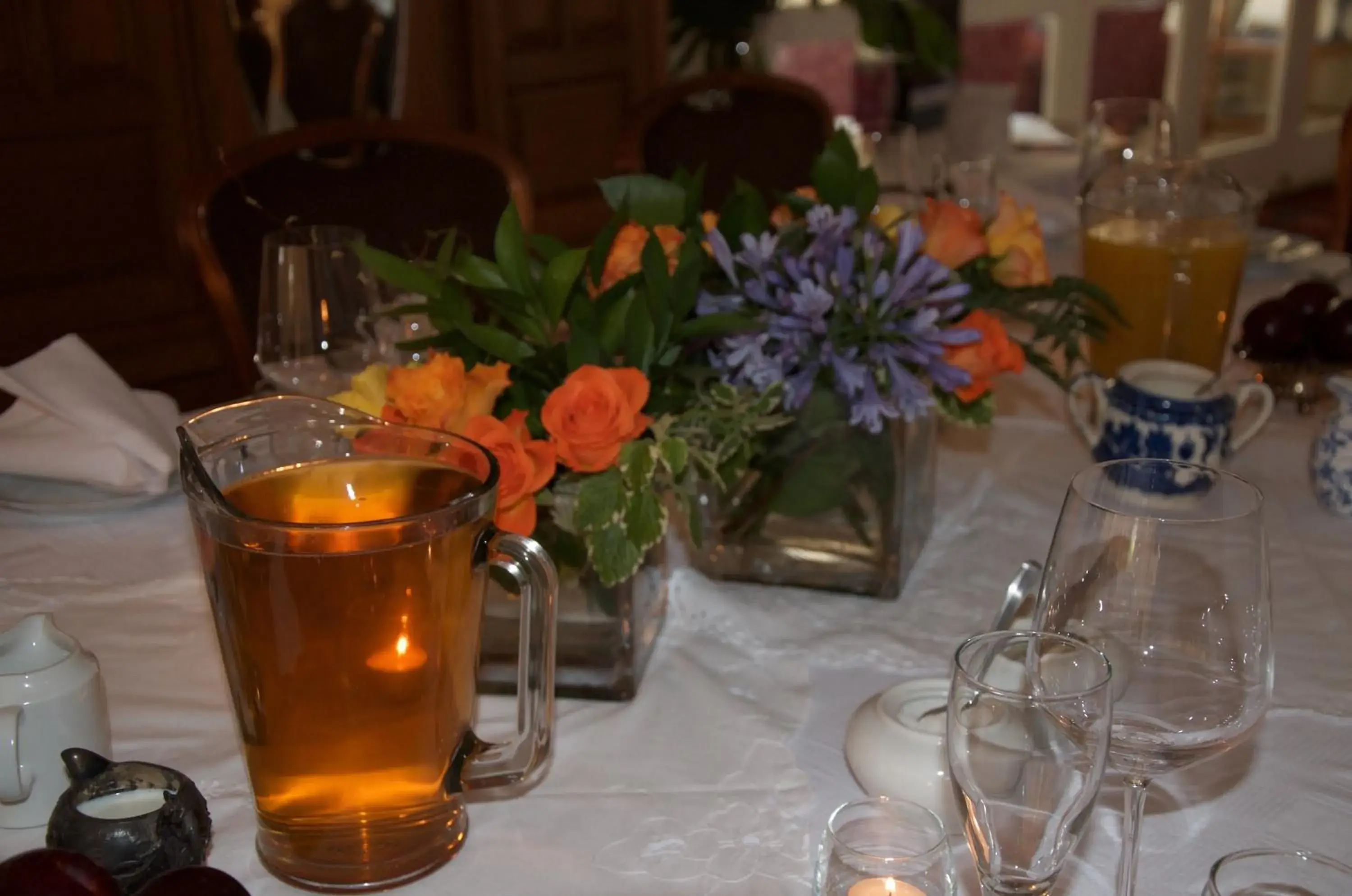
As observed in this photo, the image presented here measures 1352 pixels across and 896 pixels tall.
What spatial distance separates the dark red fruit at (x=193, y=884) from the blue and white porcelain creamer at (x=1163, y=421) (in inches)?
28.1

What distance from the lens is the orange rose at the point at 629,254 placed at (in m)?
0.83

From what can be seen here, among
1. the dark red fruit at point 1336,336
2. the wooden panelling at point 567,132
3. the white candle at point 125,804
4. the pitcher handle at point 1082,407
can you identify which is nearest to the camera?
the white candle at point 125,804

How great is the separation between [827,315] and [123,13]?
2127 mm

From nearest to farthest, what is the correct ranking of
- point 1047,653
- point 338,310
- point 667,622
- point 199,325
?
1. point 1047,653
2. point 667,622
3. point 338,310
4. point 199,325

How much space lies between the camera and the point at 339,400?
80cm

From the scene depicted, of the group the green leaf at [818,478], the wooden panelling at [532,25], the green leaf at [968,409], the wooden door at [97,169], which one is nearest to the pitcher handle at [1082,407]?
the green leaf at [968,409]

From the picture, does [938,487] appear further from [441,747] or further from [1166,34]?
[1166,34]

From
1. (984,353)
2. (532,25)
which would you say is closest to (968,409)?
(984,353)

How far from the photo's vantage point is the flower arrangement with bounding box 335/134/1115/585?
74 cm

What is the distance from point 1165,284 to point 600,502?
73cm

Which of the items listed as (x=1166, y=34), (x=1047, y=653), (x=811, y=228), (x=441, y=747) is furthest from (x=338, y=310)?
(x=1166, y=34)

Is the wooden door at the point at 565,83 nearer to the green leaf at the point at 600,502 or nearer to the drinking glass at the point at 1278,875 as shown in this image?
the green leaf at the point at 600,502

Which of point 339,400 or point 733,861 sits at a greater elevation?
point 339,400

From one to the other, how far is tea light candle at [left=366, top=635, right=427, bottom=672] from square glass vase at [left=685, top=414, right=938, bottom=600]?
0.32 metres
